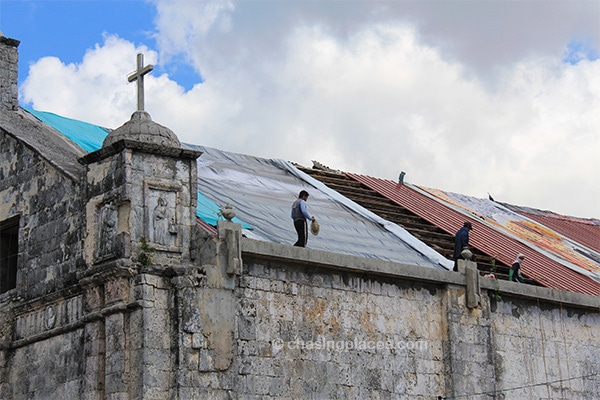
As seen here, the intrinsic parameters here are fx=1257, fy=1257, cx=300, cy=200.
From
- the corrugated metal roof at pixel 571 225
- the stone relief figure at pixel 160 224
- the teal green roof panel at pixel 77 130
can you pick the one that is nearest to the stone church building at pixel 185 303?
the stone relief figure at pixel 160 224

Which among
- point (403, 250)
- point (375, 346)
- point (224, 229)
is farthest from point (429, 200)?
point (224, 229)

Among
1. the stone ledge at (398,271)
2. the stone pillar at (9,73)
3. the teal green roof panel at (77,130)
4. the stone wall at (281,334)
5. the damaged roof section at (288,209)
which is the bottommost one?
the stone wall at (281,334)

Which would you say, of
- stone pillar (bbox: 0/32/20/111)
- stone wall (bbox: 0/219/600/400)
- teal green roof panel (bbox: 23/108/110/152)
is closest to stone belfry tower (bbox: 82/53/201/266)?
stone wall (bbox: 0/219/600/400)

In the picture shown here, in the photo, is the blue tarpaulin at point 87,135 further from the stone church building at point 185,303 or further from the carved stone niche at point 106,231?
the carved stone niche at point 106,231

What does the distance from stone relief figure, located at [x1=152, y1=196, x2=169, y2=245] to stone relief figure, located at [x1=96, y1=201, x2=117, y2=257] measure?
63 cm

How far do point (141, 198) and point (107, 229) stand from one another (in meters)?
0.76

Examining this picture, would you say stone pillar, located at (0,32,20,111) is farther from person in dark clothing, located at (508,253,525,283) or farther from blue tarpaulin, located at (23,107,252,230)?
person in dark clothing, located at (508,253,525,283)

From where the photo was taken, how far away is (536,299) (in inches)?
973

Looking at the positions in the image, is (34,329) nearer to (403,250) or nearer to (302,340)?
(302,340)

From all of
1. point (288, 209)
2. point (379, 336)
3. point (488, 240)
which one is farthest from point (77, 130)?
point (488, 240)

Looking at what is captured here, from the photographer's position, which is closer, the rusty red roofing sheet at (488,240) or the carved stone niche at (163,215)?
the carved stone niche at (163,215)

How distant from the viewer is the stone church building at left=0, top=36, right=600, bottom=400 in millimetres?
19250

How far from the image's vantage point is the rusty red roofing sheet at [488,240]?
88.0 feet

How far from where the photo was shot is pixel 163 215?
19.9 meters
